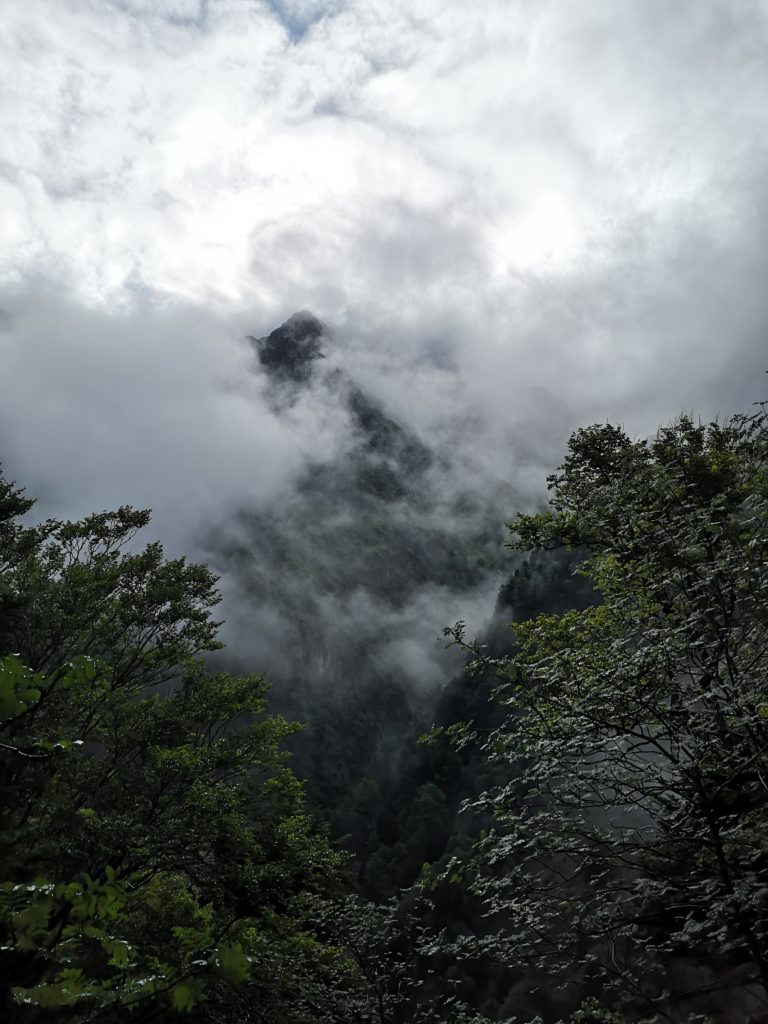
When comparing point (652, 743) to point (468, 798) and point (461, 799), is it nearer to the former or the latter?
point (468, 798)

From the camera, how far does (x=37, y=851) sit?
14273mm

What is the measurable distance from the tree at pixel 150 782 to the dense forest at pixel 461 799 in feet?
0.33

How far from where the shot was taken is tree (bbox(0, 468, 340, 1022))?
15.0 metres

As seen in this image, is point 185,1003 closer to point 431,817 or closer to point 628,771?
point 628,771

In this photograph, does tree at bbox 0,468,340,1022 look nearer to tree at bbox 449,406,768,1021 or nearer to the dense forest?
the dense forest

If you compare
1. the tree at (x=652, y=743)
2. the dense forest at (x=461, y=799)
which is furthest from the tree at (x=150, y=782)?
the tree at (x=652, y=743)

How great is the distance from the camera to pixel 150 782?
17609 mm

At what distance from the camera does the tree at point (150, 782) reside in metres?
15.0

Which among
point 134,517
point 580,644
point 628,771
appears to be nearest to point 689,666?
point 628,771

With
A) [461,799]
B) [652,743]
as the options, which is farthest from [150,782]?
[652,743]

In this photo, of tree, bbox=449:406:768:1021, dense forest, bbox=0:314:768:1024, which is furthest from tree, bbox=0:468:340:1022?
tree, bbox=449:406:768:1021

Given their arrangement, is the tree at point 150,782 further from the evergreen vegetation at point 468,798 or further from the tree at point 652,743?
the tree at point 652,743

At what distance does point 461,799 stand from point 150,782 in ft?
36.6

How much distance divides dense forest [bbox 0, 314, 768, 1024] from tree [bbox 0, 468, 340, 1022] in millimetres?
100
